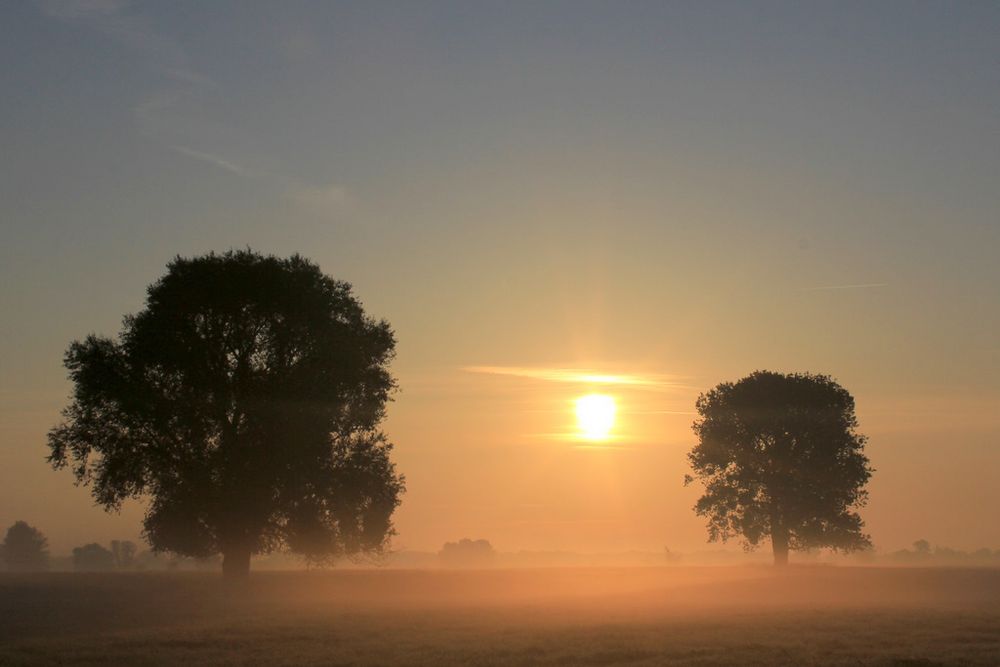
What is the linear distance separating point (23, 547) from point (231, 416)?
132m

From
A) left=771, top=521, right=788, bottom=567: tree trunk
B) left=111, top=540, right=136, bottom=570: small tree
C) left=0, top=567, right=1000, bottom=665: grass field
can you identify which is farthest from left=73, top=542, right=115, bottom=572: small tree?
left=771, top=521, right=788, bottom=567: tree trunk

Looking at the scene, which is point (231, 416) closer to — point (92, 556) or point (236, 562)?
point (236, 562)

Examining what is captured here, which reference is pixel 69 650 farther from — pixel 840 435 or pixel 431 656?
pixel 840 435

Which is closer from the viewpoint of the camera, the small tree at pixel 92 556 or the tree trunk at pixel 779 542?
the tree trunk at pixel 779 542

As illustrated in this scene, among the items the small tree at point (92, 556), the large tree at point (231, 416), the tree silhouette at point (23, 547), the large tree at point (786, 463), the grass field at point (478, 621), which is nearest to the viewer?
the grass field at point (478, 621)

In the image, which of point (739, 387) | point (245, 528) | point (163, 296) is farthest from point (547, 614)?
point (739, 387)

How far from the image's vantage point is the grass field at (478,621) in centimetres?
2564

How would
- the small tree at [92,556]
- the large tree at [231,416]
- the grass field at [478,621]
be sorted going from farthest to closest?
the small tree at [92,556], the large tree at [231,416], the grass field at [478,621]

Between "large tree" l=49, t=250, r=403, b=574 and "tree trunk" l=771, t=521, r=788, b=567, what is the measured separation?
33572 millimetres

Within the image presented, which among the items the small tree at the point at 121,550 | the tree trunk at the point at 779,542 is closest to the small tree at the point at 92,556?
the small tree at the point at 121,550

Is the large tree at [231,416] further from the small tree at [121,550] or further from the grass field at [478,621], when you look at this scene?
the small tree at [121,550]

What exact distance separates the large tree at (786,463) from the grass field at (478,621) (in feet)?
14.8

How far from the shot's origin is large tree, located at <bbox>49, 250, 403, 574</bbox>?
141 ft

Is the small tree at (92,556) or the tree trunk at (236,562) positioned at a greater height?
the tree trunk at (236,562)
